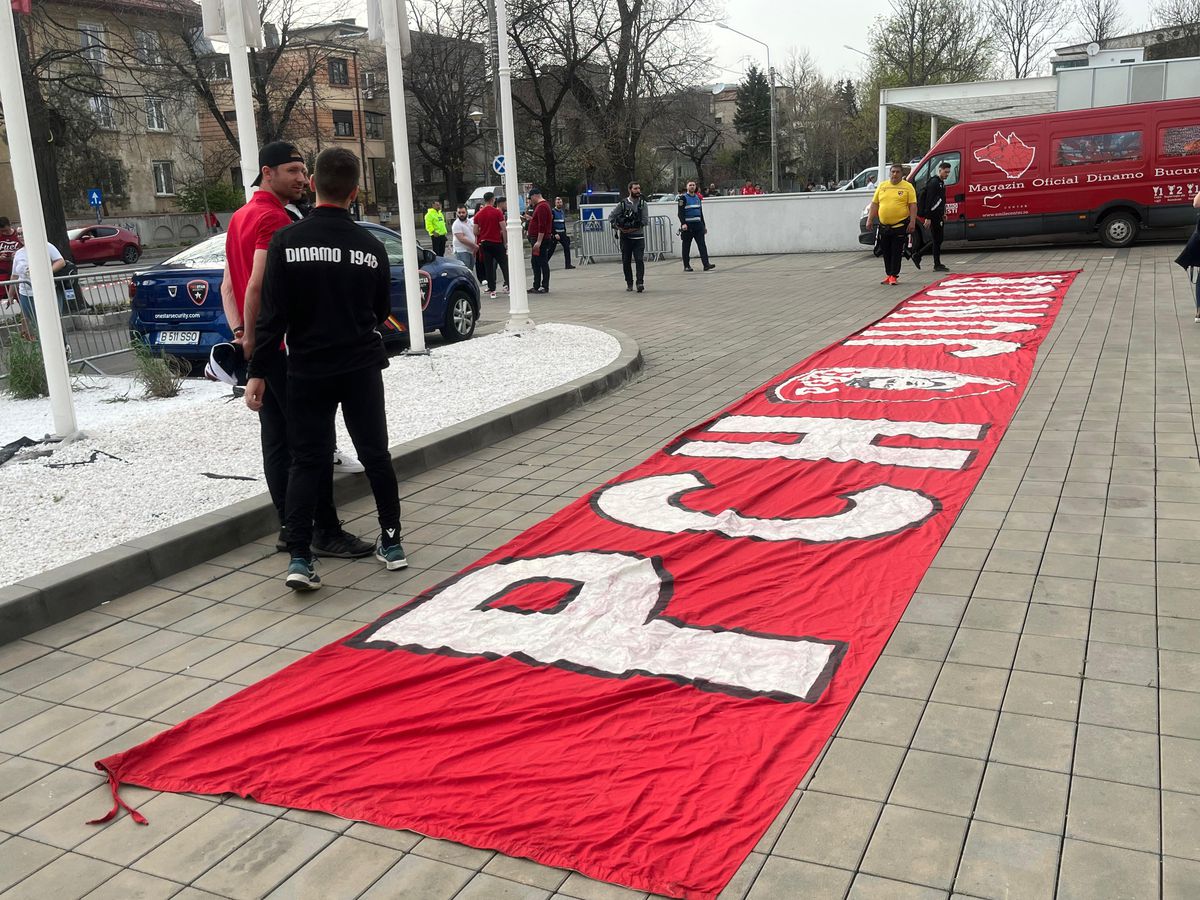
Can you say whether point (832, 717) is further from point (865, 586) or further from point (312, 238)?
point (312, 238)

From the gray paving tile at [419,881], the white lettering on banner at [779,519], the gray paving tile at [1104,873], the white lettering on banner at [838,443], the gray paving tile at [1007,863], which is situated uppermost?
the white lettering on banner at [838,443]

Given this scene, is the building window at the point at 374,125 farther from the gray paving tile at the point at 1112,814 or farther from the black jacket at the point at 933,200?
the gray paving tile at the point at 1112,814

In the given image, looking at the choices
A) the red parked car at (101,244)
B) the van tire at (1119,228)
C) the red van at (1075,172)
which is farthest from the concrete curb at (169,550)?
the red parked car at (101,244)

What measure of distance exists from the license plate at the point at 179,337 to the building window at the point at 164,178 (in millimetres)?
46526

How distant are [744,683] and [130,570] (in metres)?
3.06

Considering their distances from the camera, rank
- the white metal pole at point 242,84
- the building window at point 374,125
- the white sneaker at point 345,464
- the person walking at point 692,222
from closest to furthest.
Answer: the white sneaker at point 345,464 < the white metal pole at point 242,84 < the person walking at point 692,222 < the building window at point 374,125

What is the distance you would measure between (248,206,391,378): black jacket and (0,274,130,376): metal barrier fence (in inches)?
291

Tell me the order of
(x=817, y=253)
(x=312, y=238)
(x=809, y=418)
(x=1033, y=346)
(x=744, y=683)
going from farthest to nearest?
(x=817, y=253)
(x=1033, y=346)
(x=809, y=418)
(x=312, y=238)
(x=744, y=683)

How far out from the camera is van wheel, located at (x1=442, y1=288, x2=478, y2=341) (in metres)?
13.7

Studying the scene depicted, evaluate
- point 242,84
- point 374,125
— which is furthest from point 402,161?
point 374,125

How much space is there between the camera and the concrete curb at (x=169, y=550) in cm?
468

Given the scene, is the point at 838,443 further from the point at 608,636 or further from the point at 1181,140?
the point at 1181,140

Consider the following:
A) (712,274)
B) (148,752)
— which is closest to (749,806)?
(148,752)

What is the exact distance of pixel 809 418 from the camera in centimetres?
799
